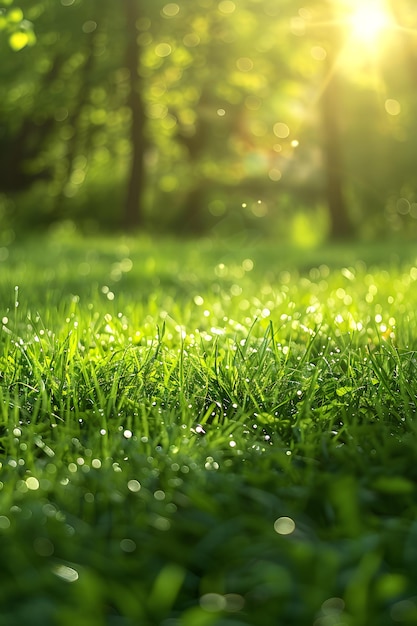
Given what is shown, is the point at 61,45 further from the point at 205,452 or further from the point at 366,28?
the point at 205,452

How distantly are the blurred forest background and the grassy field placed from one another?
8.96 m

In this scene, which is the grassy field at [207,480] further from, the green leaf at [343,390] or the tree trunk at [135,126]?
the tree trunk at [135,126]

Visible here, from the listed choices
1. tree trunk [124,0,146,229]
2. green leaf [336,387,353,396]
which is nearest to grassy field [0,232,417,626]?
green leaf [336,387,353,396]

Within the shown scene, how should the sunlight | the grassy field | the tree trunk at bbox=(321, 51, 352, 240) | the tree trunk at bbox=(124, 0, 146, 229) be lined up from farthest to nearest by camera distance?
the tree trunk at bbox=(321, 51, 352, 240), the tree trunk at bbox=(124, 0, 146, 229), the sunlight, the grassy field

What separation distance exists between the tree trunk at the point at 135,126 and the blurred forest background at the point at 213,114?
3cm

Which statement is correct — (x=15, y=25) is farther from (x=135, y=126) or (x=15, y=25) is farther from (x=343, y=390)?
(x=135, y=126)

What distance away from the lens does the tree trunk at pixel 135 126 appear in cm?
1477

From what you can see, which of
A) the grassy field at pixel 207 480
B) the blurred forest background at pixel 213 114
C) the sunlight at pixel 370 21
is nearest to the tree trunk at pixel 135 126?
the blurred forest background at pixel 213 114

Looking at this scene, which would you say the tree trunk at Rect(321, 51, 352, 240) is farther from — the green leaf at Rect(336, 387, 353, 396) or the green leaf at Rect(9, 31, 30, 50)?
the green leaf at Rect(336, 387, 353, 396)

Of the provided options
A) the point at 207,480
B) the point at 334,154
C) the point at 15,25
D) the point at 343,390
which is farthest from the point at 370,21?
the point at 207,480

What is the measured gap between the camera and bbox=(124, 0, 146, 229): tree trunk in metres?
14.8

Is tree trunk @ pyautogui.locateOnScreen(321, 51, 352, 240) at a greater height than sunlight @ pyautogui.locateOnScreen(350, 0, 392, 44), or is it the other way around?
sunlight @ pyautogui.locateOnScreen(350, 0, 392, 44)

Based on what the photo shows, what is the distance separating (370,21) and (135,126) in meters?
4.75

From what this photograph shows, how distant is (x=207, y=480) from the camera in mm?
2250
